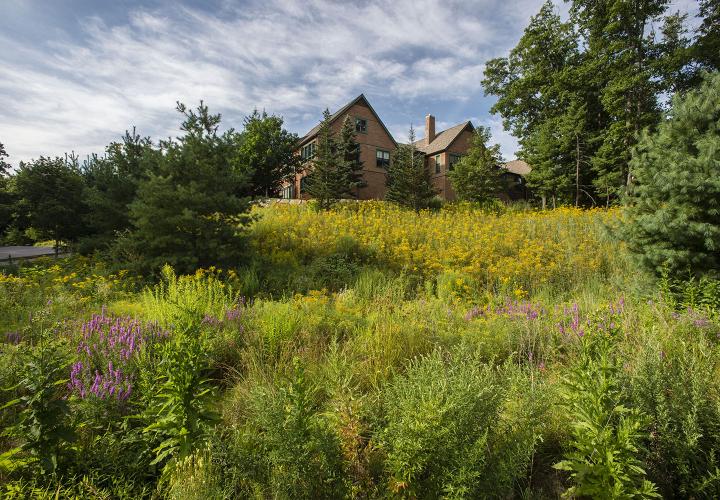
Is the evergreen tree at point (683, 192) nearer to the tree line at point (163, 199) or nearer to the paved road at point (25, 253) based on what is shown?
the tree line at point (163, 199)

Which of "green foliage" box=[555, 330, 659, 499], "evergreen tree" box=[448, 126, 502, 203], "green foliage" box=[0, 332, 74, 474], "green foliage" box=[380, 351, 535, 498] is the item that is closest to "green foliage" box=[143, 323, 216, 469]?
"green foliage" box=[0, 332, 74, 474]

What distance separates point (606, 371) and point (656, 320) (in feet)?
11.0

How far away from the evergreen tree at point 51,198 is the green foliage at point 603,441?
1318cm

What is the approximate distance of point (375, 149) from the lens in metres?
32.8

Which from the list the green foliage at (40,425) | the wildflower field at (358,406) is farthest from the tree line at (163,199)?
the green foliage at (40,425)

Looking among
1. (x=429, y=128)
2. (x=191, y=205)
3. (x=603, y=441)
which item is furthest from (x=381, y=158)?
(x=603, y=441)

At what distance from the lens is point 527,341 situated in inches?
163

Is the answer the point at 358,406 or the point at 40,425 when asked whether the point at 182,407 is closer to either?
the point at 40,425

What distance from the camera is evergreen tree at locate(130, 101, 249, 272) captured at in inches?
278

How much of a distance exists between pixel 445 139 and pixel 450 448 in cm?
3792

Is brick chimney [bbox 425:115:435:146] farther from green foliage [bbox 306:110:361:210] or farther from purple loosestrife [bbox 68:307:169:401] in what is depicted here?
purple loosestrife [bbox 68:307:169:401]

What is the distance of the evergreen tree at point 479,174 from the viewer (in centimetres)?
2362

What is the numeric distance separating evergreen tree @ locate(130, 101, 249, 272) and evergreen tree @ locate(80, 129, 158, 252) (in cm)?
133

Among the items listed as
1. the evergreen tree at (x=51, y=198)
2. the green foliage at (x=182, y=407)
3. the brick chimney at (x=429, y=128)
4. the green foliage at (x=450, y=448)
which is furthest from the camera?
the brick chimney at (x=429, y=128)
